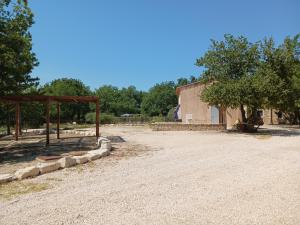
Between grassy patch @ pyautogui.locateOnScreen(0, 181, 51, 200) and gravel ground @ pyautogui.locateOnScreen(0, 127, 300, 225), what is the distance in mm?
260

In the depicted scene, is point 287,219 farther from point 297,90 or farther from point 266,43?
point 297,90

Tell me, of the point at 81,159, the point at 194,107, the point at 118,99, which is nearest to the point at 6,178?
the point at 81,159

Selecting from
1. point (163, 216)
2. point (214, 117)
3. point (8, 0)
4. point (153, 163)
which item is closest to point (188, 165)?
point (153, 163)

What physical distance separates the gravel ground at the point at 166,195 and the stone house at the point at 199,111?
20917mm

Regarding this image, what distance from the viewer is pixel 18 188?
6648 millimetres

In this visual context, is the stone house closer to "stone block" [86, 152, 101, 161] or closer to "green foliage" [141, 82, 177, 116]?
"stone block" [86, 152, 101, 161]

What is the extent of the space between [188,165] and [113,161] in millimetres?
2487

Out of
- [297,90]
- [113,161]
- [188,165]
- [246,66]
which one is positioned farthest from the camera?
[297,90]

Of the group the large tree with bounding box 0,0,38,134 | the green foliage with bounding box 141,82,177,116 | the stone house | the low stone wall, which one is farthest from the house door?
the green foliage with bounding box 141,82,177,116

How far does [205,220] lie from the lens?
471 cm

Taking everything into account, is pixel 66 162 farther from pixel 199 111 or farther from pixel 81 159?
pixel 199 111

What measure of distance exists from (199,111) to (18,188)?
27150mm

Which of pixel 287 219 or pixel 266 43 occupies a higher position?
pixel 266 43

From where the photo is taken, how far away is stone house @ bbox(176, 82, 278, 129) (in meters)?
30.5
